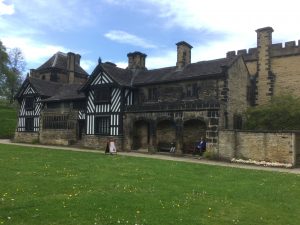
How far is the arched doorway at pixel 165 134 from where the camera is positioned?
26.1 metres

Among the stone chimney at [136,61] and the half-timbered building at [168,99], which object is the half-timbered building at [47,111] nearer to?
the half-timbered building at [168,99]

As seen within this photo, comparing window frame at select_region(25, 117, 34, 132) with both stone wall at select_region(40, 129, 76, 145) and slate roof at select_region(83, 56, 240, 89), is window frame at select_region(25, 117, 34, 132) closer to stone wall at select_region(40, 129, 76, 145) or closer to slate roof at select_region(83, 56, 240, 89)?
stone wall at select_region(40, 129, 76, 145)

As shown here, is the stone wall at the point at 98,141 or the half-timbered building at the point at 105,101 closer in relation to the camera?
the stone wall at the point at 98,141

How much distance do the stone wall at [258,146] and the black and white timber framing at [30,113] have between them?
1964 cm

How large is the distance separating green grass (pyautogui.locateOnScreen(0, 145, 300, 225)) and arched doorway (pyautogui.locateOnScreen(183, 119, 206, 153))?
9.27 m

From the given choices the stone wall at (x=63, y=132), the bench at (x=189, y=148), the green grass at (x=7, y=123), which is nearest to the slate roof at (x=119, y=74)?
the stone wall at (x=63, y=132)

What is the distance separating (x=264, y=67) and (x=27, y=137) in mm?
22315

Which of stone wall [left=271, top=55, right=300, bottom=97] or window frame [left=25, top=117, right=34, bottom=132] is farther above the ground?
stone wall [left=271, top=55, right=300, bottom=97]

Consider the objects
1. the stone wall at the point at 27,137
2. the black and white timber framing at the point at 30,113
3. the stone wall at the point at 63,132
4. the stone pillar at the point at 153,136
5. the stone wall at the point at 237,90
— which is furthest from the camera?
the black and white timber framing at the point at 30,113

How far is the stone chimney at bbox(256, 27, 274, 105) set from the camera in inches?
1134

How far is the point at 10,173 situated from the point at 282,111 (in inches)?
675

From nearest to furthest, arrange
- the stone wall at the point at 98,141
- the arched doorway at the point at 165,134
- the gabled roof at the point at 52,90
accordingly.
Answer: the arched doorway at the point at 165,134, the stone wall at the point at 98,141, the gabled roof at the point at 52,90

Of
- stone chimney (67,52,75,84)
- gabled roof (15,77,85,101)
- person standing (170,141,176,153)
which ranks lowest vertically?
person standing (170,141,176,153)

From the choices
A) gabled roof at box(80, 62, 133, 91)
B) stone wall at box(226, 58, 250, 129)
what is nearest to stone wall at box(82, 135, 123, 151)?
gabled roof at box(80, 62, 133, 91)
